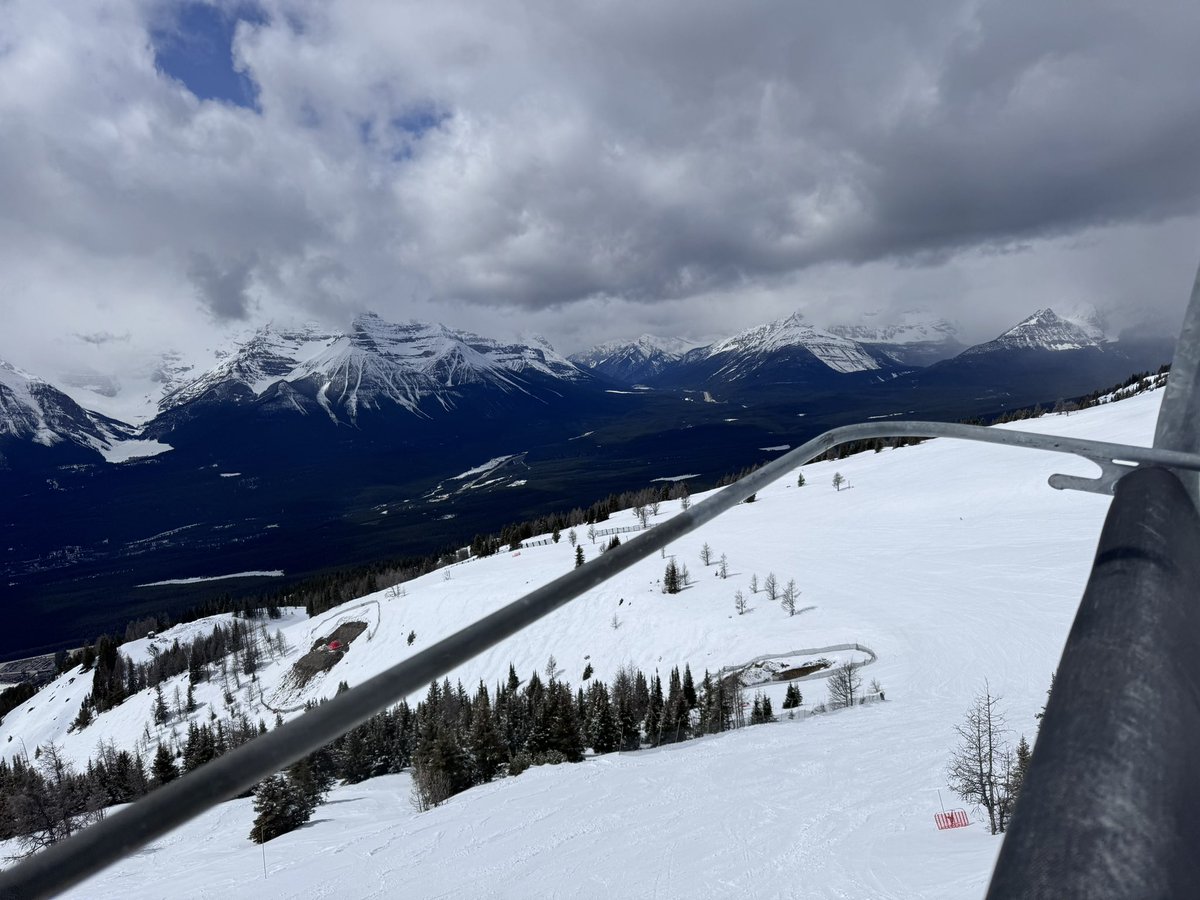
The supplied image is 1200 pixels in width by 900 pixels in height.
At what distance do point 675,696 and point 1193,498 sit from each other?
45176mm

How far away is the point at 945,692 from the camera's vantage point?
33.0 meters

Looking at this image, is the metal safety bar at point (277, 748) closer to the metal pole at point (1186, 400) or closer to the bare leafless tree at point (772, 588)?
the metal pole at point (1186, 400)

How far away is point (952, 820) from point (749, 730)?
15040 millimetres

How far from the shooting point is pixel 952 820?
15867 mm

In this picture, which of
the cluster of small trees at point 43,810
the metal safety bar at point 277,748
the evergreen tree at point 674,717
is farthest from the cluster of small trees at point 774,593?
the metal safety bar at point 277,748

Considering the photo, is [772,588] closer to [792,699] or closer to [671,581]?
[671,581]

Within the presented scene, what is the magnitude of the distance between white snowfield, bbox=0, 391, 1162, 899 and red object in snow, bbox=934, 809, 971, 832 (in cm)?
41

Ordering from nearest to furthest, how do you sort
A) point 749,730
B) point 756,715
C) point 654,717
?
1. point 749,730
2. point 756,715
3. point 654,717

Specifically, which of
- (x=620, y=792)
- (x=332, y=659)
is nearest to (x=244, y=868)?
(x=620, y=792)

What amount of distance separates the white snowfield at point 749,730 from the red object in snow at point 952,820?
0.41m

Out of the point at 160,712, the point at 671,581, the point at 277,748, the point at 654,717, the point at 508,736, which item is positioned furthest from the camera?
the point at 160,712

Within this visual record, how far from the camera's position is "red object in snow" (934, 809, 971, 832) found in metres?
15.7

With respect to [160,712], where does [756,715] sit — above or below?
above

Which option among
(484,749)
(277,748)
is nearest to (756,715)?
(484,749)
